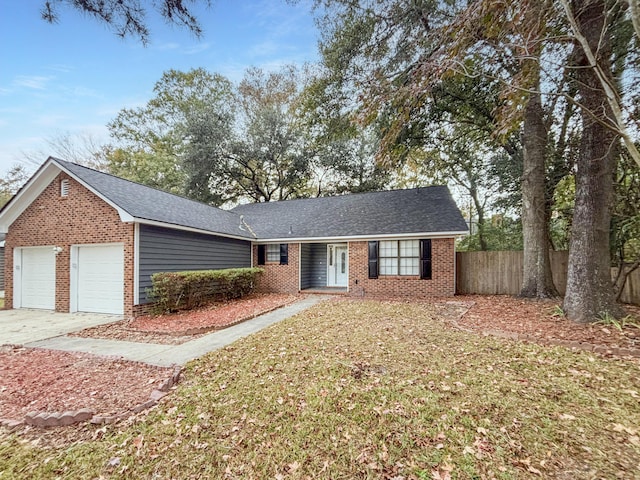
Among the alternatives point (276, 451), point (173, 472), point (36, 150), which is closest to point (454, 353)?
point (276, 451)

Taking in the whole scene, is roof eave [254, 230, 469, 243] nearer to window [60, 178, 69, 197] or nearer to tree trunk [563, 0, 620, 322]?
tree trunk [563, 0, 620, 322]

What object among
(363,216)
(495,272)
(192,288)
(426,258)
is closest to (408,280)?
(426,258)

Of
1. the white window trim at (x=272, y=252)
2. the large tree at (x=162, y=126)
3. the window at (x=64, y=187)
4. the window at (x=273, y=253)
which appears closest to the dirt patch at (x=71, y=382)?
the window at (x=64, y=187)

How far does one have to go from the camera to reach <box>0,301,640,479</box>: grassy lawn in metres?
Result: 2.36

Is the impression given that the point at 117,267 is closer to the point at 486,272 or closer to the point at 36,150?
the point at 486,272

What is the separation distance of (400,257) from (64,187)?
11.4 m

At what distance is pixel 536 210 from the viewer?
9203 mm

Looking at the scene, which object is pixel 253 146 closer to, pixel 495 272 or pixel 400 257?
pixel 400 257

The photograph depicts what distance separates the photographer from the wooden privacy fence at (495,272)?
10000 millimetres

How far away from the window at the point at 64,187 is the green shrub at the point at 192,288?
158 inches

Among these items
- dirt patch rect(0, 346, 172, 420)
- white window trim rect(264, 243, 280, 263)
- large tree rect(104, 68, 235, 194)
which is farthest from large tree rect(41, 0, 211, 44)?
large tree rect(104, 68, 235, 194)

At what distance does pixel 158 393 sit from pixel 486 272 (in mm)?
11331

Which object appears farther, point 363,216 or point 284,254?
point 284,254

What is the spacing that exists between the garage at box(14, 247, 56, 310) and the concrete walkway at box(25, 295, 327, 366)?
4.49 meters
